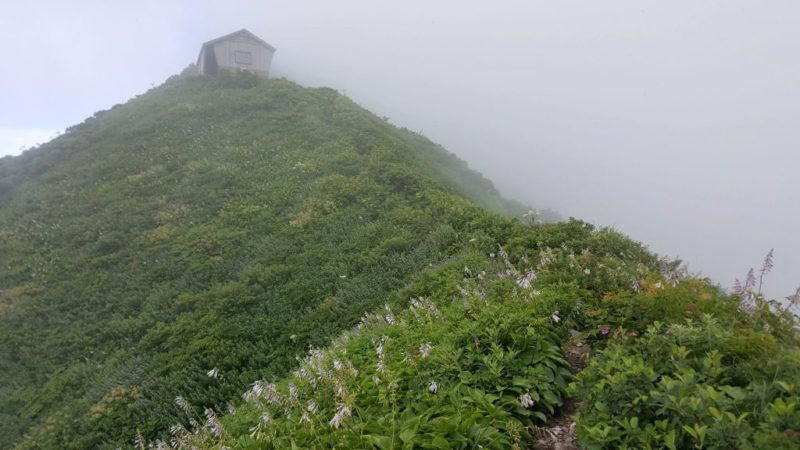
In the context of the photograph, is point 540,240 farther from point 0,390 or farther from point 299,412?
point 0,390

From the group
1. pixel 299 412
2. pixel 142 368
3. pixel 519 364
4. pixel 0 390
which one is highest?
pixel 519 364

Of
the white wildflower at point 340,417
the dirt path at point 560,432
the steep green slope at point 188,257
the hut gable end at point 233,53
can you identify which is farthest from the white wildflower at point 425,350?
the hut gable end at point 233,53

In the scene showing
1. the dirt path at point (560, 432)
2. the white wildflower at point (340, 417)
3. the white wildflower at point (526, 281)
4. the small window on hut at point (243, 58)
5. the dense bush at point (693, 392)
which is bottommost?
the white wildflower at point (340, 417)

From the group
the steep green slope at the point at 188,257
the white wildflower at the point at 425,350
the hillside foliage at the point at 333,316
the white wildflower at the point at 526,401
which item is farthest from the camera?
the steep green slope at the point at 188,257

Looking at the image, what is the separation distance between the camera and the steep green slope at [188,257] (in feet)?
36.7

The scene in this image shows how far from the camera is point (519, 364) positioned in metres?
5.44

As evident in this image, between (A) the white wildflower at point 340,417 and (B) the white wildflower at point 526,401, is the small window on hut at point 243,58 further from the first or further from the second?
(B) the white wildflower at point 526,401

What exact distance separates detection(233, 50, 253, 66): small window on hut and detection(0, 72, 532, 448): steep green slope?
18.0m

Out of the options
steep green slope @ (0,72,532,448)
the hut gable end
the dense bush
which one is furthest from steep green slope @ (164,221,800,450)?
the hut gable end

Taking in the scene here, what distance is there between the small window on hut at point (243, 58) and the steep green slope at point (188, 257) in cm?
1795

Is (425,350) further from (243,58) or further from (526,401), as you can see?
(243,58)

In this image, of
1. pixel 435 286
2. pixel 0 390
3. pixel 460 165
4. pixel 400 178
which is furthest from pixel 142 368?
pixel 460 165

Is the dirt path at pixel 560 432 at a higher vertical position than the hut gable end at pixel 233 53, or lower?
lower

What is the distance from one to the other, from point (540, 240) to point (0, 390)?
14.5 m
